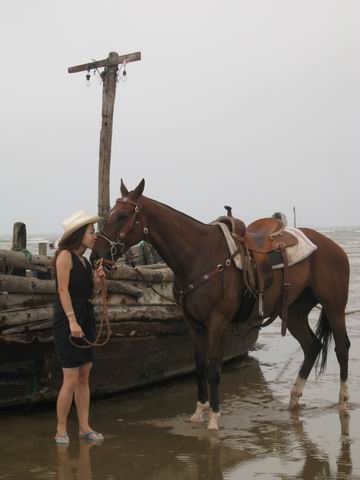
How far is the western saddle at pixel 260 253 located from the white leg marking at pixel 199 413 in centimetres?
97

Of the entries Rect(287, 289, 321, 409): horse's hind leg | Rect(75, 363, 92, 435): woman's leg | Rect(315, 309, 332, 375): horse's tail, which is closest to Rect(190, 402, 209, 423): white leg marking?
Rect(75, 363, 92, 435): woman's leg

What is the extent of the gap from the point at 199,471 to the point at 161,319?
239cm

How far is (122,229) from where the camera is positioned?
213 inches

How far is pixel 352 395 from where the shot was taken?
6.71 metres

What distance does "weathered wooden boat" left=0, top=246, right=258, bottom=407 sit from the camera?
5.61m

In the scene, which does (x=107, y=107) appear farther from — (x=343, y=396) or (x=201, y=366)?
(x=343, y=396)

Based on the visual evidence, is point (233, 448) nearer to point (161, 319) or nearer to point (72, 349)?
point (72, 349)

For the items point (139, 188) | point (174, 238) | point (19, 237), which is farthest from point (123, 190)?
point (19, 237)

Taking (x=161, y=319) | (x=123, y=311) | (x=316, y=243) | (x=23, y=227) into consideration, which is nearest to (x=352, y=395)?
(x=316, y=243)

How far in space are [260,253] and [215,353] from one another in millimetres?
1054

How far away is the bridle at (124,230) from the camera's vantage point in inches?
209

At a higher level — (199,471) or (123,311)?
(123,311)

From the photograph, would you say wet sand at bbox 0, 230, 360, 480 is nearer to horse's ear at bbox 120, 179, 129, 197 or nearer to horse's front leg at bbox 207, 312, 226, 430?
horse's front leg at bbox 207, 312, 226, 430

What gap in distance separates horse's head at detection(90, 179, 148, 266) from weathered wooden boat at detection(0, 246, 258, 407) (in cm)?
84
